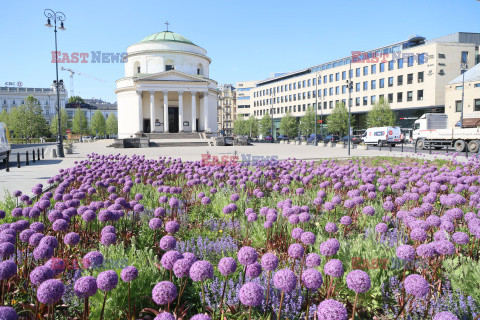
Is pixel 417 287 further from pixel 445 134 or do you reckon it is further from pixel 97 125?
pixel 97 125

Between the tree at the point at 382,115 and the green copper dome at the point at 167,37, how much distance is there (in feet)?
125

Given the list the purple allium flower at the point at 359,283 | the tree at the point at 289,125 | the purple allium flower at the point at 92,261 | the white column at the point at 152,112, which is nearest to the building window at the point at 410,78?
the tree at the point at 289,125

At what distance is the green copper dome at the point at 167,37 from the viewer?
61675mm

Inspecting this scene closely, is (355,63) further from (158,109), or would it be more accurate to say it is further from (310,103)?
(158,109)

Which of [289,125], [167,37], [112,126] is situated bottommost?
[289,125]

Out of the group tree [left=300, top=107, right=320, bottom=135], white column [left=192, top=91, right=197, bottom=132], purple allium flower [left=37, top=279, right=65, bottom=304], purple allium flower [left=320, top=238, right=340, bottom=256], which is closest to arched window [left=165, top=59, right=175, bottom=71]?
white column [left=192, top=91, right=197, bottom=132]

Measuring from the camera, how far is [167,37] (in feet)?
204

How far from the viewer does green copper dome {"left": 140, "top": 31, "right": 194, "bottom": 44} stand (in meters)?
61.7

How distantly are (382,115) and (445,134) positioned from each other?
27188 mm

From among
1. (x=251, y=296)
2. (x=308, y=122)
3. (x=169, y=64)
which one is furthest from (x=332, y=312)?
(x=308, y=122)

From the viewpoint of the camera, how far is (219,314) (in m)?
2.94

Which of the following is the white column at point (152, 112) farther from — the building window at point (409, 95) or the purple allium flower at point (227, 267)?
the purple allium flower at point (227, 267)

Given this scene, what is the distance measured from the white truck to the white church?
115ft

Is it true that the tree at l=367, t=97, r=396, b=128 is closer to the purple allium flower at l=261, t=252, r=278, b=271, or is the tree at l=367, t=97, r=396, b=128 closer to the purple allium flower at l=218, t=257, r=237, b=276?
the purple allium flower at l=261, t=252, r=278, b=271
